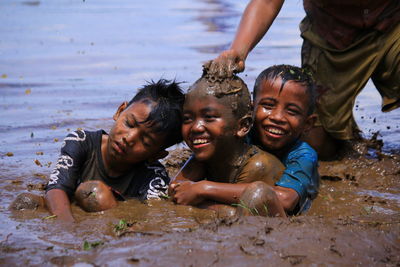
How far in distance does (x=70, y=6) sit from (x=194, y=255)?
1245 centimetres

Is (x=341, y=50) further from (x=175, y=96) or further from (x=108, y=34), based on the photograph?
(x=108, y=34)

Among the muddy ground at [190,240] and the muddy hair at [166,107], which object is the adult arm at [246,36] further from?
the muddy ground at [190,240]

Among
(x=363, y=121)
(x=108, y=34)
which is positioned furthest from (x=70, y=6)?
(x=363, y=121)

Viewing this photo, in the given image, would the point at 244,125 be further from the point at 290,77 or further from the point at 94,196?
the point at 94,196

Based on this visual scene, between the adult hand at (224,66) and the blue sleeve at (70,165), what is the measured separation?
1087mm

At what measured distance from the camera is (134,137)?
454 cm

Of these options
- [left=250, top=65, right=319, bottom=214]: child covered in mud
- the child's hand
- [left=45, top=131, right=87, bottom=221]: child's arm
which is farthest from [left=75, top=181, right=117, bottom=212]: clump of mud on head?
[left=250, top=65, right=319, bottom=214]: child covered in mud

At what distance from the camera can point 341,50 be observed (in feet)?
19.2

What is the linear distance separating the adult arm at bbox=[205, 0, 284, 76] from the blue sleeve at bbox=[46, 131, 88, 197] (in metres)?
1.10

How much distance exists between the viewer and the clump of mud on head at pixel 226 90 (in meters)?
4.48

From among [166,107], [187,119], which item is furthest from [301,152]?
[166,107]

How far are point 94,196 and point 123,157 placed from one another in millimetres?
389

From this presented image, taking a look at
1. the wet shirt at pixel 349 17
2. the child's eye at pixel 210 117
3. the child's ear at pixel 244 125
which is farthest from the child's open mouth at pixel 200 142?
the wet shirt at pixel 349 17

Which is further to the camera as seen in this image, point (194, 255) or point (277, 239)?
point (277, 239)
